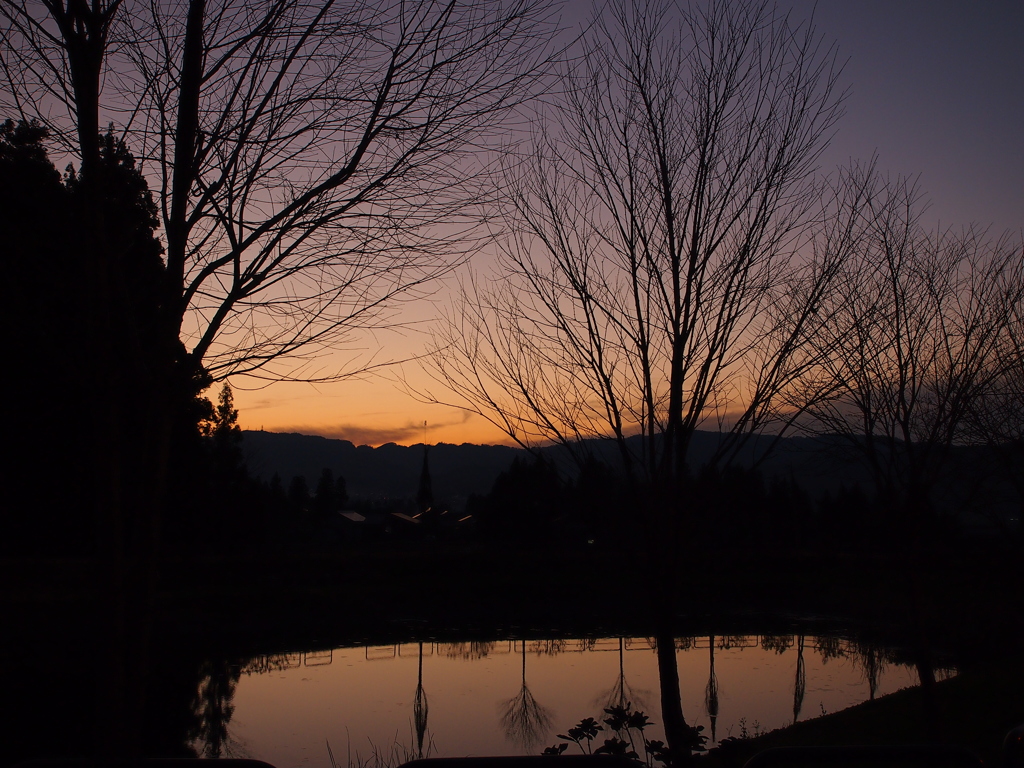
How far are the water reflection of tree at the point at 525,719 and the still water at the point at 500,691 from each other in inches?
1.1

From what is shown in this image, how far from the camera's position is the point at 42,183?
4402mm

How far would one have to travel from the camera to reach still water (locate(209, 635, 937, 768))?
1275 cm

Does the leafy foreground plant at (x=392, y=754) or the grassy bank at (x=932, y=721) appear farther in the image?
the leafy foreground plant at (x=392, y=754)

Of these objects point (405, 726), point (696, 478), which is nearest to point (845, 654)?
point (405, 726)

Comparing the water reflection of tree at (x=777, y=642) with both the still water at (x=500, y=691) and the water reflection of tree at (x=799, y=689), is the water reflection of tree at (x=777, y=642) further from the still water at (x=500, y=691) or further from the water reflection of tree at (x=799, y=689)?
the water reflection of tree at (x=799, y=689)

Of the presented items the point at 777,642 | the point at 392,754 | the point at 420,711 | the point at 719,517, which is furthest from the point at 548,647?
the point at 719,517

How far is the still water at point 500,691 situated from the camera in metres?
12.8

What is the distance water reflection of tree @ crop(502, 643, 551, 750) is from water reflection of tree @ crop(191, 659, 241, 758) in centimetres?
486

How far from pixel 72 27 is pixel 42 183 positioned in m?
1.41

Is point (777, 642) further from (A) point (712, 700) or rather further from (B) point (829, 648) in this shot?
(A) point (712, 700)

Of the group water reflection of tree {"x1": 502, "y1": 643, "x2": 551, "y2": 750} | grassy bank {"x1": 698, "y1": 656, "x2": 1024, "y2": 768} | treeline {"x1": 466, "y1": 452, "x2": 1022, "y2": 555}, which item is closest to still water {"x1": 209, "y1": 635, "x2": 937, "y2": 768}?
water reflection of tree {"x1": 502, "y1": 643, "x2": 551, "y2": 750}

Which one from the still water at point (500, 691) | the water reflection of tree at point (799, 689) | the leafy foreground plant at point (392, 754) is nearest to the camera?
the leafy foreground plant at point (392, 754)

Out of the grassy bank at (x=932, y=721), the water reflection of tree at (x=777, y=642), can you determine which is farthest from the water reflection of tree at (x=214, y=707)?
the water reflection of tree at (x=777, y=642)

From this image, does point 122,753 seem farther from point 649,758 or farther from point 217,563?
Result: point 217,563
